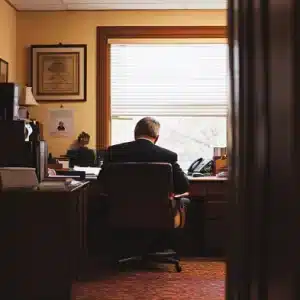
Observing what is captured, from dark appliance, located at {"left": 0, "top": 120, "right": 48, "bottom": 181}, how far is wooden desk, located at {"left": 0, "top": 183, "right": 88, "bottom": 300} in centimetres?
33

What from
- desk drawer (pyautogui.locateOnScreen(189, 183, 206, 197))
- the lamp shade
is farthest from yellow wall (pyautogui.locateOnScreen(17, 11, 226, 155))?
desk drawer (pyautogui.locateOnScreen(189, 183, 206, 197))

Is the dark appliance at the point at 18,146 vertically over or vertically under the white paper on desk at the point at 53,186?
over

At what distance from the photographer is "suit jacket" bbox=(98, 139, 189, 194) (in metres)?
4.04

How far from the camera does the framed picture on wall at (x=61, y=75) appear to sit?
5.48 metres

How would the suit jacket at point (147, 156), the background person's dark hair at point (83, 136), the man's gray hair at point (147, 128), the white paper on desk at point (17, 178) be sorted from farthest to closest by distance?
1. the background person's dark hair at point (83, 136)
2. the man's gray hair at point (147, 128)
3. the suit jacket at point (147, 156)
4. the white paper on desk at point (17, 178)

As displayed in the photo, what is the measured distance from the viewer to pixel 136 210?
3.93 metres

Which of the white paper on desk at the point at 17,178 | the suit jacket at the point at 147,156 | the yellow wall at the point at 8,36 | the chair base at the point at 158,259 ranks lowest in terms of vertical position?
the chair base at the point at 158,259

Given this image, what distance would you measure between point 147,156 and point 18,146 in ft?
3.54

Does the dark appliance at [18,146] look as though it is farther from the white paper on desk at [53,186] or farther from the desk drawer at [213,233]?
the desk drawer at [213,233]

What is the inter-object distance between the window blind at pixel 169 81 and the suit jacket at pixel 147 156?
1418 mm

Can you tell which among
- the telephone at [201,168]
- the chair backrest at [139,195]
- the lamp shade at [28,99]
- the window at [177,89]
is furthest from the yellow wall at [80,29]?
the chair backrest at [139,195]

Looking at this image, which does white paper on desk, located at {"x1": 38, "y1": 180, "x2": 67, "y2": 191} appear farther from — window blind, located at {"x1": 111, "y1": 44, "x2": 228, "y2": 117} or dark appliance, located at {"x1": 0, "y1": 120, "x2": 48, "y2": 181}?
window blind, located at {"x1": 111, "y1": 44, "x2": 228, "y2": 117}

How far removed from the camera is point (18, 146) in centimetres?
328

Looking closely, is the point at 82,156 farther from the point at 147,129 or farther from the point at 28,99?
the point at 147,129
